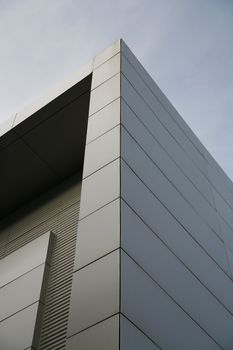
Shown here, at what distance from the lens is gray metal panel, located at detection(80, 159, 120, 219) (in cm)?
843

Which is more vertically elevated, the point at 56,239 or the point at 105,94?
the point at 105,94

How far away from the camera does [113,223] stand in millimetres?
7809

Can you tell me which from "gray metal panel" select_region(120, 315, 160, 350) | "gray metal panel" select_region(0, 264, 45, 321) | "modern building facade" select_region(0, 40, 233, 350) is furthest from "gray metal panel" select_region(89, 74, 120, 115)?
"gray metal panel" select_region(120, 315, 160, 350)

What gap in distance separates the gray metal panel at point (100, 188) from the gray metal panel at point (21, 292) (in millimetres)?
2805

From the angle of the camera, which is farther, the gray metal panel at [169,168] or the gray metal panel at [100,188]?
the gray metal panel at [169,168]

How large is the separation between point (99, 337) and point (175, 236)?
3.69 meters

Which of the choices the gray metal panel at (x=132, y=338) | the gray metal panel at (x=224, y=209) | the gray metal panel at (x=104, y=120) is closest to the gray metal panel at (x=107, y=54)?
the gray metal panel at (x=104, y=120)

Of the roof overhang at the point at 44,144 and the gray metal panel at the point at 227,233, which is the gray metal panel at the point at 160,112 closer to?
Answer: the roof overhang at the point at 44,144

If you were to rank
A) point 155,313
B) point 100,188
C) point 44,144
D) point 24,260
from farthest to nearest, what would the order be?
1. point 44,144
2. point 24,260
3. point 100,188
4. point 155,313

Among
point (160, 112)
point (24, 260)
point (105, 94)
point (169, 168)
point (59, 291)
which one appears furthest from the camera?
point (160, 112)

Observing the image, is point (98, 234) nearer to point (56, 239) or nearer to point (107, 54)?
point (56, 239)

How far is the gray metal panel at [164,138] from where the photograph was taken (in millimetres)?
11523

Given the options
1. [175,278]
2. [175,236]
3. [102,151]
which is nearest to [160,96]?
[102,151]

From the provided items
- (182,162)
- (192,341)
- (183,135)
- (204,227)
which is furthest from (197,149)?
(192,341)
